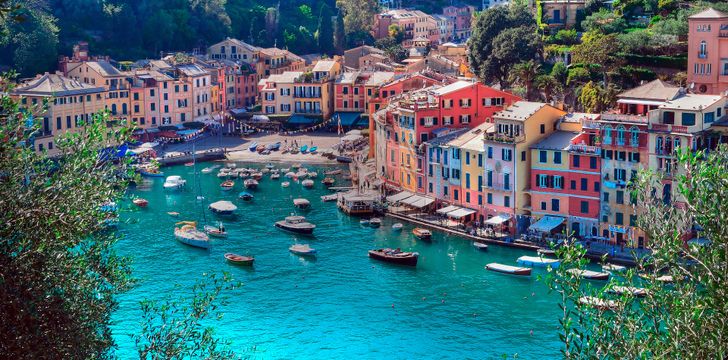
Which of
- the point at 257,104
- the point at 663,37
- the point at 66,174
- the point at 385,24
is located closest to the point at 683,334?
the point at 66,174

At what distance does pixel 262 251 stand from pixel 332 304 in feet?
29.4

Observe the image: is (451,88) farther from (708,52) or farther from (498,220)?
(708,52)

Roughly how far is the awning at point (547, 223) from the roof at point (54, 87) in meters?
34.2

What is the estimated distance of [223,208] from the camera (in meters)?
59.4

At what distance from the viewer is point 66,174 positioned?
61.0ft

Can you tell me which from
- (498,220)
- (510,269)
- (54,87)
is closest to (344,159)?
(54,87)

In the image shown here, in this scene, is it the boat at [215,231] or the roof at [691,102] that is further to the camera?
the boat at [215,231]

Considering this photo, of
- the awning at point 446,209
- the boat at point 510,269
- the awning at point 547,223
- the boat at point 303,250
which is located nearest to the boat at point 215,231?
the boat at point 303,250

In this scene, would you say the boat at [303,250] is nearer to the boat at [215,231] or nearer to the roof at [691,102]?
the boat at [215,231]

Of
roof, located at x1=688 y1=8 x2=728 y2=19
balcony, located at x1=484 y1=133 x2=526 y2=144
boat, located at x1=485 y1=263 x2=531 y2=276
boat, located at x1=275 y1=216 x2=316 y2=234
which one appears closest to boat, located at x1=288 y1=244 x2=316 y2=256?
boat, located at x1=275 y1=216 x2=316 y2=234

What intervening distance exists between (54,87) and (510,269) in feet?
124

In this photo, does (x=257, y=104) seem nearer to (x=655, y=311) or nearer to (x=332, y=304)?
(x=332, y=304)

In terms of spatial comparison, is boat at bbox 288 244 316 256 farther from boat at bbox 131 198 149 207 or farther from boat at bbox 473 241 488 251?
boat at bbox 131 198 149 207

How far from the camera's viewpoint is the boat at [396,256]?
4916cm
